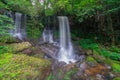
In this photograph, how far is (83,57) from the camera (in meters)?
8.91

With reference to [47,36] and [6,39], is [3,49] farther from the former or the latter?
[47,36]

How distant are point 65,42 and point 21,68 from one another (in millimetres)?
5656

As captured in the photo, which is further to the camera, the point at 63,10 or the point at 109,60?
the point at 63,10

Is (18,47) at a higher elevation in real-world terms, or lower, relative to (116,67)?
higher

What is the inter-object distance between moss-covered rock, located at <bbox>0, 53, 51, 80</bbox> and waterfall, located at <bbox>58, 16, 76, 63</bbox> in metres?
2.70

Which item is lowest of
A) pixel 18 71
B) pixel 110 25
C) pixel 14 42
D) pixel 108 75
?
pixel 108 75

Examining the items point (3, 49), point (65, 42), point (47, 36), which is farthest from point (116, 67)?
point (3, 49)

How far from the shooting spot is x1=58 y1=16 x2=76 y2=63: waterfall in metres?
9.53

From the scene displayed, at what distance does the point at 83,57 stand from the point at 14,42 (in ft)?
13.2

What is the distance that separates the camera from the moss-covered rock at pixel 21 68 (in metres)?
5.35

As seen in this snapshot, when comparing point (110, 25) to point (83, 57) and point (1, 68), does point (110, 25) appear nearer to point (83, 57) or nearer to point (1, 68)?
point (83, 57)

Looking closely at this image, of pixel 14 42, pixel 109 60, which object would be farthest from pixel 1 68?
pixel 109 60

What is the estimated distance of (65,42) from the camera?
1112 cm

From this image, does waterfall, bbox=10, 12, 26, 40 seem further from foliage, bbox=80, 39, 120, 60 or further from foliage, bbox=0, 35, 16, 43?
foliage, bbox=80, 39, 120, 60
